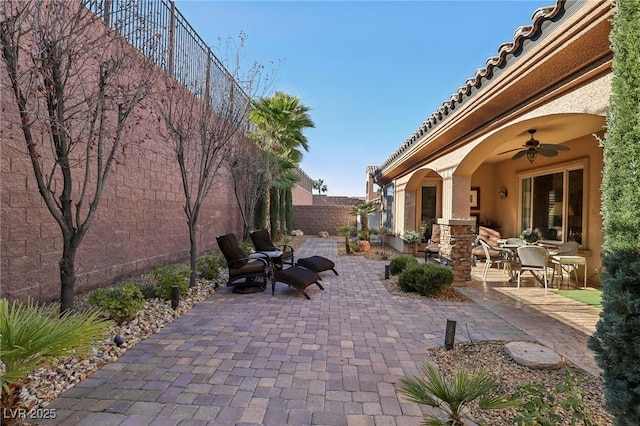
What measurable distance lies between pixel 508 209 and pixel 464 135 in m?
5.63

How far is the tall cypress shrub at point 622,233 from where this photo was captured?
1.87 metres

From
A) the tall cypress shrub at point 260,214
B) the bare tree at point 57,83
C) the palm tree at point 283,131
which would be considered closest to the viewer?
the bare tree at point 57,83

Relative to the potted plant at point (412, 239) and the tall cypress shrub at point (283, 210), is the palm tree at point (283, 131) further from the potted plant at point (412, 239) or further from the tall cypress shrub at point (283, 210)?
the potted plant at point (412, 239)

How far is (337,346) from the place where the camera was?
Answer: 3.79 m

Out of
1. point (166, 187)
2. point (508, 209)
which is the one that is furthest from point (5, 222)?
point (508, 209)

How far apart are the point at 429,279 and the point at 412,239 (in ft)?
16.7

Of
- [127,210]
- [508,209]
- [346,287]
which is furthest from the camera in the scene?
[508,209]

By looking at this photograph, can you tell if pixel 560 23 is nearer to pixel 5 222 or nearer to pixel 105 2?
pixel 105 2

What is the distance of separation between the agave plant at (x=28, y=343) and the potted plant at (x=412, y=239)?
1010 cm

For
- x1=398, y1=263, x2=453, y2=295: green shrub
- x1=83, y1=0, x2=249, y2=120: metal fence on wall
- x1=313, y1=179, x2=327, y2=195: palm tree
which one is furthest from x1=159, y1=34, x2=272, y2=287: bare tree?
x1=313, y1=179, x2=327, y2=195: palm tree

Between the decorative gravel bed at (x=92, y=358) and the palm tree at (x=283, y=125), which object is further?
the palm tree at (x=283, y=125)

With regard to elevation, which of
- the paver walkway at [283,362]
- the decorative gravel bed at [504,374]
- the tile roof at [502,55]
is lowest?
the paver walkway at [283,362]

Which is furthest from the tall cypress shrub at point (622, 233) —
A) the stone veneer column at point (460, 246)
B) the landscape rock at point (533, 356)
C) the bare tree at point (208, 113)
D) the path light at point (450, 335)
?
the bare tree at point (208, 113)

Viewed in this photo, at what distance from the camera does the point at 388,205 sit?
615 inches
